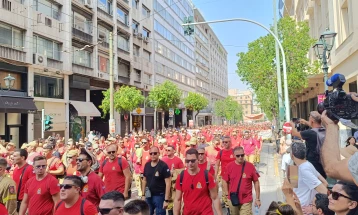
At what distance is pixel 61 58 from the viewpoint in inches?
988

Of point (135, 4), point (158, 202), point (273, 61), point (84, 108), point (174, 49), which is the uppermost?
point (135, 4)

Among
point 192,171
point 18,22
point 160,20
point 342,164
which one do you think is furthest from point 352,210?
point 160,20

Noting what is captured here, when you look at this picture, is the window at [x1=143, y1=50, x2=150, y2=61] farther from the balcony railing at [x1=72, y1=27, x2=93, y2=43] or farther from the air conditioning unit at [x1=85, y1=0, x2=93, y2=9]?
the air conditioning unit at [x1=85, y1=0, x2=93, y2=9]

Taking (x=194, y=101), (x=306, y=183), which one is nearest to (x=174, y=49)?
(x=194, y=101)

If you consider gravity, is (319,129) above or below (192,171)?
above

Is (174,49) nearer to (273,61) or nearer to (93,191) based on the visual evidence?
(273,61)

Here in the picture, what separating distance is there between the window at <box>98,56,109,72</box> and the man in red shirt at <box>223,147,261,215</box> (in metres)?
26.0

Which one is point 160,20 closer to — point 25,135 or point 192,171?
point 25,135

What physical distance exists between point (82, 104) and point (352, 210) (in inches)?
1057

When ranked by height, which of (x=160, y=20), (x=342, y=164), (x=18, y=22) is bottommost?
(x=342, y=164)

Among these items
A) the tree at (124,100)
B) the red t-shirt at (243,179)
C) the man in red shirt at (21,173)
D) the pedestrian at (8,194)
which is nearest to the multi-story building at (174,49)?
the tree at (124,100)

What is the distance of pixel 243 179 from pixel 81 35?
24.3 m

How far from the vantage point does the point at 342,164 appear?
2.53 meters

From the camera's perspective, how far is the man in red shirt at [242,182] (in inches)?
221
